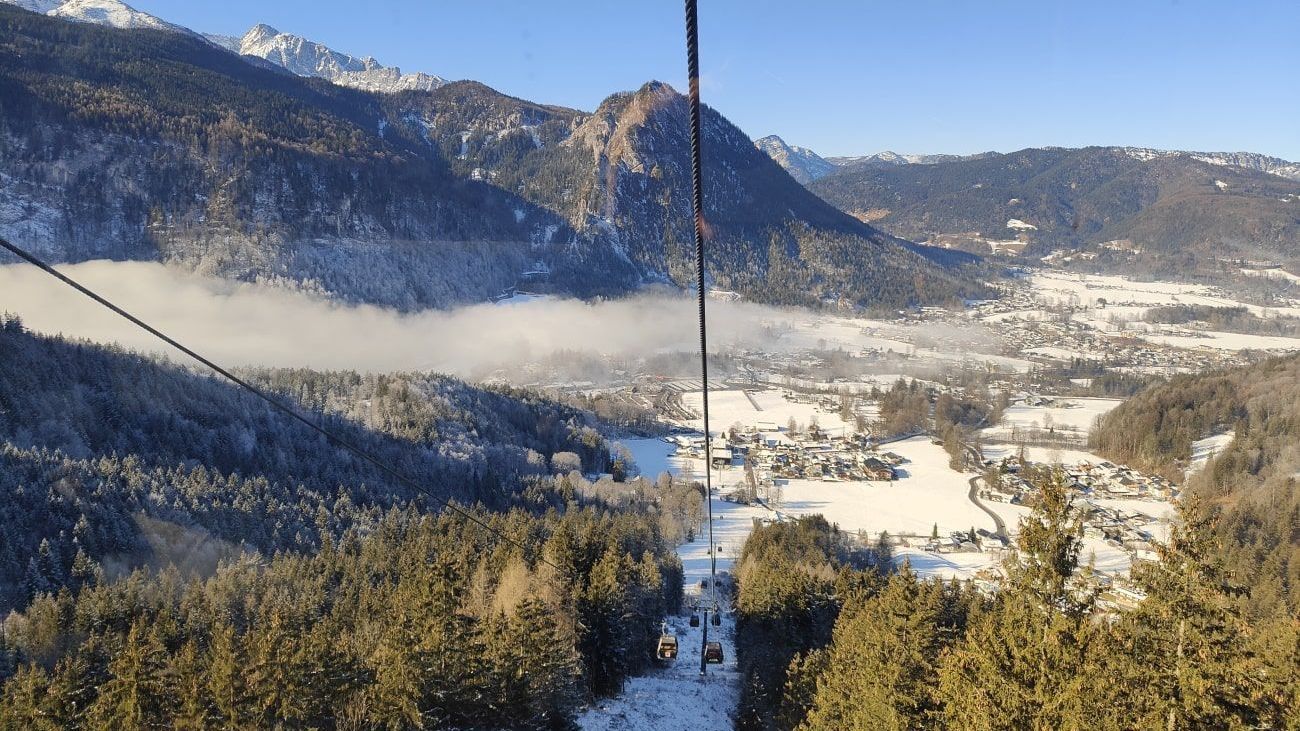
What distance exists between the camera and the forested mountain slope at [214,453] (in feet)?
164

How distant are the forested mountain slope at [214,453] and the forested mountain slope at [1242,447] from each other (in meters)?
63.3

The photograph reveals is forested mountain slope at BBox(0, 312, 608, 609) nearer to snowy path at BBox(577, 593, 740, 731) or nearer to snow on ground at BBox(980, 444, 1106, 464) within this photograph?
snowy path at BBox(577, 593, 740, 731)

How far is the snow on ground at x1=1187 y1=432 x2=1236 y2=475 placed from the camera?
86.4 m

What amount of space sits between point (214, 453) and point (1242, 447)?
11370cm

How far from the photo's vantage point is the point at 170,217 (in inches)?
6550

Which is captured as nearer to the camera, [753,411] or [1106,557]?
[1106,557]

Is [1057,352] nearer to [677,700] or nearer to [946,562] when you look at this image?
[946,562]

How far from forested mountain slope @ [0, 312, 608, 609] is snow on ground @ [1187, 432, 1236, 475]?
71.9 metres

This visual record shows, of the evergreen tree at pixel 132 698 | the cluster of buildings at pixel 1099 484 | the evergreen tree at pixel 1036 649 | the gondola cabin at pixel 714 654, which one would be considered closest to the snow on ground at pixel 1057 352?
the cluster of buildings at pixel 1099 484

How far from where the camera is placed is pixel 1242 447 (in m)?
85.2

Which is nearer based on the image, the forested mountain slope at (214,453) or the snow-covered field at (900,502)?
the forested mountain slope at (214,453)

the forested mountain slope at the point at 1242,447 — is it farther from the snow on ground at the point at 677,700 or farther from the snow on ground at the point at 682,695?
the snow on ground at the point at 677,700

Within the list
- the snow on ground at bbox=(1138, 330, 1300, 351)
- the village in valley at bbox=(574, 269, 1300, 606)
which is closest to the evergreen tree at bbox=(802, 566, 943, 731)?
the village in valley at bbox=(574, 269, 1300, 606)

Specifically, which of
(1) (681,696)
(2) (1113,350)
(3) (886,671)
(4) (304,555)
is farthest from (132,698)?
(2) (1113,350)
